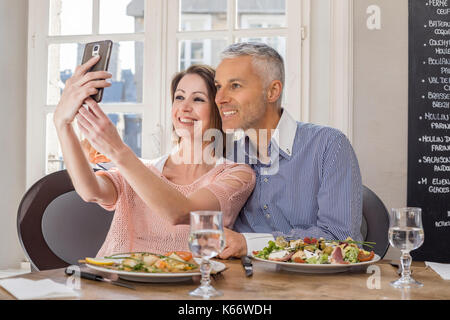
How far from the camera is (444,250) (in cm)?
271

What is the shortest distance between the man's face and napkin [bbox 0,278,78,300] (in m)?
0.96

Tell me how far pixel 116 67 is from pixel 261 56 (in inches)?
63.7

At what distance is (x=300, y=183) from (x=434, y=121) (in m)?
1.28

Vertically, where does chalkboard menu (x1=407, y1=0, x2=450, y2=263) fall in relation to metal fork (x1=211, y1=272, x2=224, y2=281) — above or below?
above

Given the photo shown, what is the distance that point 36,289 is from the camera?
95 centimetres

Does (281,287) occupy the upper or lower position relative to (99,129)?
lower

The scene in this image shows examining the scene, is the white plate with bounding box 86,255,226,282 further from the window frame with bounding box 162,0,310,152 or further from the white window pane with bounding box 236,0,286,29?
the white window pane with bounding box 236,0,286,29

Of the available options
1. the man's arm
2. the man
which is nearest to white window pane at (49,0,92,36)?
the man

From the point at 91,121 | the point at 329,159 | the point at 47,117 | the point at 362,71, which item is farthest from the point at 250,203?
the point at 47,117

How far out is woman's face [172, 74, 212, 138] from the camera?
184 centimetres

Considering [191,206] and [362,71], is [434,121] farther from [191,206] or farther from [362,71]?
[191,206]

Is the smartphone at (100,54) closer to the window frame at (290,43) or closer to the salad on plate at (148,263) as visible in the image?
the salad on plate at (148,263)

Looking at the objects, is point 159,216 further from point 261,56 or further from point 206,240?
point 206,240

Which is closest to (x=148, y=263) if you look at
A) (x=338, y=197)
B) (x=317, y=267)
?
(x=317, y=267)
